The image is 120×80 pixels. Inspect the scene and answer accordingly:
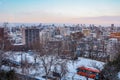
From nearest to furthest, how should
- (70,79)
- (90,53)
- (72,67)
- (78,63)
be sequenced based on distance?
(70,79) → (72,67) → (78,63) → (90,53)

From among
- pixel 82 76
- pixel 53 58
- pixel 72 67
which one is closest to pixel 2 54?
pixel 53 58

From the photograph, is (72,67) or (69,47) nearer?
(72,67)

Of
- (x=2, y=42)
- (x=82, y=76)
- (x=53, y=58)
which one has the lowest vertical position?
(x=82, y=76)

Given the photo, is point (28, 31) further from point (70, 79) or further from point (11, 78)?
point (11, 78)

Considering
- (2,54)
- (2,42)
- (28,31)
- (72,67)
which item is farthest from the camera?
(28,31)

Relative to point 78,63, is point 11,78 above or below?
above

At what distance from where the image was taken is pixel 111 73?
7.64 m

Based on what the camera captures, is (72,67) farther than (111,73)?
Yes

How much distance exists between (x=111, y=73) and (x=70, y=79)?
15.3 feet

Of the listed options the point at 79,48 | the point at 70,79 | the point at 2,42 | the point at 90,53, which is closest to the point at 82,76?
the point at 70,79

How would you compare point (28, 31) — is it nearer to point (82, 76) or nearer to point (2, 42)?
point (82, 76)

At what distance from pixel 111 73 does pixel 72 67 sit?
8.26 meters

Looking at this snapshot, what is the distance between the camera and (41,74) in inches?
494

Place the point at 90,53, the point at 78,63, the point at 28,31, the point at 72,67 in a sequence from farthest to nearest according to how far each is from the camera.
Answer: the point at 28,31 → the point at 90,53 → the point at 78,63 → the point at 72,67
